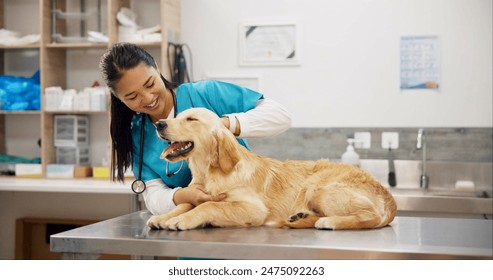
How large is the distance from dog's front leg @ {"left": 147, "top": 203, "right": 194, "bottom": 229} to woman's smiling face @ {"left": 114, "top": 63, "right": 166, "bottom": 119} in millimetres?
280

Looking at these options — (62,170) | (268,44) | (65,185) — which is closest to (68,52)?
(62,170)

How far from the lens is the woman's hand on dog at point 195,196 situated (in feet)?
5.16

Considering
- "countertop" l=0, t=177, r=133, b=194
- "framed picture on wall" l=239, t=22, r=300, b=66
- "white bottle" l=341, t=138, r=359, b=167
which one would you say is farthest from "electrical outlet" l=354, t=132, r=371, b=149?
"countertop" l=0, t=177, r=133, b=194

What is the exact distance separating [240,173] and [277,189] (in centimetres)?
11

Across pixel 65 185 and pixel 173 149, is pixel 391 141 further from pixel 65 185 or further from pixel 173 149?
pixel 173 149

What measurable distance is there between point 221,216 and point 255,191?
0.11 m

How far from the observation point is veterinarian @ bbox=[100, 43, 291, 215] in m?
1.57

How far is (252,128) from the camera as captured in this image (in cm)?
159

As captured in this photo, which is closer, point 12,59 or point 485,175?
point 485,175

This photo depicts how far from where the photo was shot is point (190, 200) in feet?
5.29

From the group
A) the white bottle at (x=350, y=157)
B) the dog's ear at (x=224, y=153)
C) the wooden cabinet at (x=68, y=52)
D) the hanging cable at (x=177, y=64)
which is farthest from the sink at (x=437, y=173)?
the dog's ear at (x=224, y=153)

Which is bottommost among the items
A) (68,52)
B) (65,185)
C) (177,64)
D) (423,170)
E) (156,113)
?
(65,185)

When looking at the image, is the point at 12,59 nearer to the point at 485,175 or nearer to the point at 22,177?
the point at 22,177
